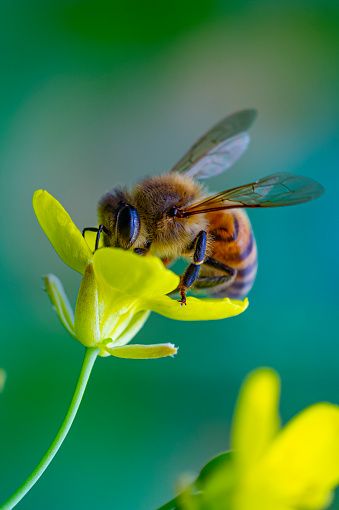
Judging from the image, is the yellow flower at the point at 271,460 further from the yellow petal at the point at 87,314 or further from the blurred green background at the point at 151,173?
the blurred green background at the point at 151,173

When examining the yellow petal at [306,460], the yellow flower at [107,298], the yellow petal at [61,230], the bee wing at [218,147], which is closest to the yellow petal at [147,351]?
the yellow flower at [107,298]

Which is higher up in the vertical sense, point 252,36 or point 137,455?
point 252,36

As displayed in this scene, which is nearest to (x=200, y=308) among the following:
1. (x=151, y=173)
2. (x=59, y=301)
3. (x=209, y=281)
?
(x=59, y=301)

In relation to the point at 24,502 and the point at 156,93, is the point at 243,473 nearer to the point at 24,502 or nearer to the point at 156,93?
the point at 24,502

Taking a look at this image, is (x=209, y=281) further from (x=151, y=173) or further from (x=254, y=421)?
(x=151, y=173)

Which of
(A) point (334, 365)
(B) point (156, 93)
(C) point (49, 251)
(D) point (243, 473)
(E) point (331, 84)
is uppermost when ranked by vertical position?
(B) point (156, 93)

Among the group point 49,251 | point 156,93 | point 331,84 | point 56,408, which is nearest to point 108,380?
point 56,408

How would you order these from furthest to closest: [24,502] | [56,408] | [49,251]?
[49,251]
[56,408]
[24,502]
